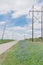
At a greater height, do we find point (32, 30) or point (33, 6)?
point (33, 6)

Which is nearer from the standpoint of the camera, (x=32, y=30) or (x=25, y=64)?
(x=25, y=64)

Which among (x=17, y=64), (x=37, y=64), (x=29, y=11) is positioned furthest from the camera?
(x=29, y=11)

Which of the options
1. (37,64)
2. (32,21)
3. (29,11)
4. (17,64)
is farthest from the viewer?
(32,21)

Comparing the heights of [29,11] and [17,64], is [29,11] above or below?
above

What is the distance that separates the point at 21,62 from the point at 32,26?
51403 mm

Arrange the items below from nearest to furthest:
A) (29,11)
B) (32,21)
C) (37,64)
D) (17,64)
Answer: (37,64), (17,64), (29,11), (32,21)

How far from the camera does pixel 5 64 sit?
738 inches

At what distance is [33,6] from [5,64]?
45.5m

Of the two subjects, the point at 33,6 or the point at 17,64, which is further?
the point at 33,6

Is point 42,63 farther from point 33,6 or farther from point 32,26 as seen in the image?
point 32,26

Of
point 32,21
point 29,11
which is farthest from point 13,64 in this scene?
point 32,21

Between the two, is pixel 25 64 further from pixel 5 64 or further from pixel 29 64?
pixel 5 64

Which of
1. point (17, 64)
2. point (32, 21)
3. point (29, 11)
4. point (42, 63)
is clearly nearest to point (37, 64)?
point (42, 63)

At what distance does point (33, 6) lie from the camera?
208 ft
